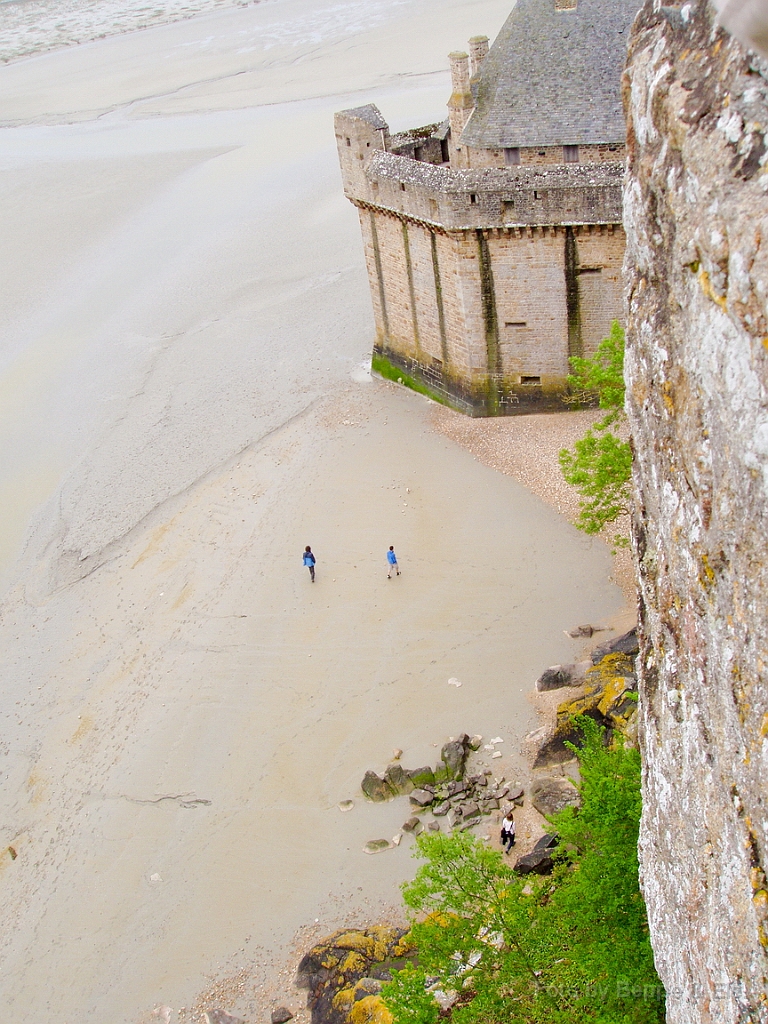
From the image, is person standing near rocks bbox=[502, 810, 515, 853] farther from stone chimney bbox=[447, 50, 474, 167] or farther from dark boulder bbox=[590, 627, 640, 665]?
stone chimney bbox=[447, 50, 474, 167]

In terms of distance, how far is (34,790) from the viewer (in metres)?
16.9

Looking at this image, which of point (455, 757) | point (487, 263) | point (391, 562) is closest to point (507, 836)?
point (455, 757)

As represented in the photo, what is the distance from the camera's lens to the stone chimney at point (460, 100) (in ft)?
Answer: 83.0

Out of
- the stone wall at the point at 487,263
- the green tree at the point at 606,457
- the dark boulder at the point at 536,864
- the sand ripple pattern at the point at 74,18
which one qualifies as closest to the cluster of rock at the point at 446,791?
the dark boulder at the point at 536,864

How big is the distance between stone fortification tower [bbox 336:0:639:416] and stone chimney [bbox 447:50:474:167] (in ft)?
0.14

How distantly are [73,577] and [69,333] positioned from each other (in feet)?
44.6

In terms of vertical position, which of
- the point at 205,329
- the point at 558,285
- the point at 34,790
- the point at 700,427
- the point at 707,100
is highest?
the point at 707,100

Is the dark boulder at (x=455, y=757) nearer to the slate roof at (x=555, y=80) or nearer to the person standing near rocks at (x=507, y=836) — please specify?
the person standing near rocks at (x=507, y=836)

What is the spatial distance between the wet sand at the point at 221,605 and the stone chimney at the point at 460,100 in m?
6.10

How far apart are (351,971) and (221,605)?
28.7ft

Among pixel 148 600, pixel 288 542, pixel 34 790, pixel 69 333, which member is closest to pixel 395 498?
pixel 288 542

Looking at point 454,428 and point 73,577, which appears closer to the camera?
point 73,577

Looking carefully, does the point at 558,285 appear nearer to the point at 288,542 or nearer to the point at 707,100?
the point at 288,542

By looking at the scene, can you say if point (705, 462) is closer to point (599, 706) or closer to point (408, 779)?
point (599, 706)
